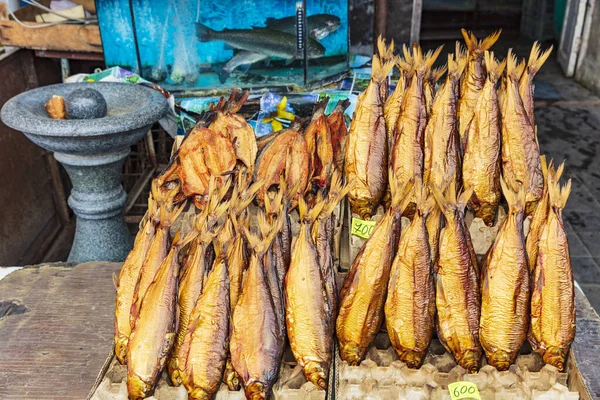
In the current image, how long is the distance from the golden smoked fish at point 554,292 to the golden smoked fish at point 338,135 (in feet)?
3.68

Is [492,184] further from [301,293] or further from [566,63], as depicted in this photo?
[566,63]

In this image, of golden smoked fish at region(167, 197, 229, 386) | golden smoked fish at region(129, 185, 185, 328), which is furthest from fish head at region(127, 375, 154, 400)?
golden smoked fish at region(129, 185, 185, 328)

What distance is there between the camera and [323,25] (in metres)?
5.39

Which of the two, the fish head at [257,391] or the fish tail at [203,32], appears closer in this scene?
the fish head at [257,391]

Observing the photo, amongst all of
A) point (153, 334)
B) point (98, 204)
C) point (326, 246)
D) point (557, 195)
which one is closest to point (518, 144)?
point (557, 195)

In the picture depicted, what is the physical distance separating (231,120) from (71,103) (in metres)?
1.30

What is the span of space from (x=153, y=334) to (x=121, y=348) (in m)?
0.28

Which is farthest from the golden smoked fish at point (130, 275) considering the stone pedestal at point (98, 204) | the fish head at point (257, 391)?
the stone pedestal at point (98, 204)

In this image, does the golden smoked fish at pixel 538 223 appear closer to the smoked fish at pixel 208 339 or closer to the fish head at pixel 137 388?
the smoked fish at pixel 208 339

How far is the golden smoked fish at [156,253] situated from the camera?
2301 mm

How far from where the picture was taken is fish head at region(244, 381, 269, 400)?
2.10 m

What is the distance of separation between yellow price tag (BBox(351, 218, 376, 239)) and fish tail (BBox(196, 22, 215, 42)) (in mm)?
3345

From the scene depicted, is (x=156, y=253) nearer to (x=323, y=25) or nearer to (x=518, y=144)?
(x=518, y=144)

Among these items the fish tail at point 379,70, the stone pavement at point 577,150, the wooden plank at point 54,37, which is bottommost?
the stone pavement at point 577,150
